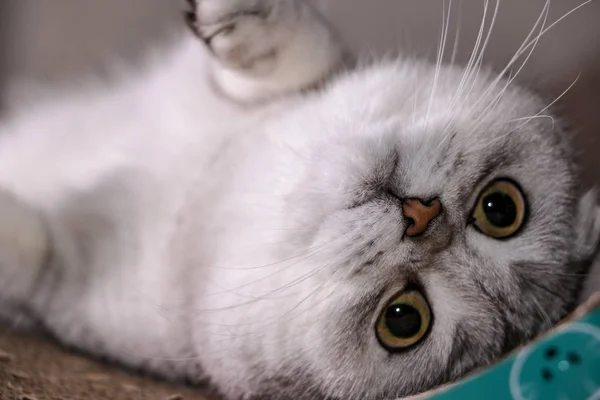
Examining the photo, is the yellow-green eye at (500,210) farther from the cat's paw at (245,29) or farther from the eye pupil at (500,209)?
the cat's paw at (245,29)

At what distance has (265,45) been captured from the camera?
133cm

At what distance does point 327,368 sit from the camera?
1094mm

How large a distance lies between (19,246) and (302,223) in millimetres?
666

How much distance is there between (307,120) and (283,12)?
248 millimetres

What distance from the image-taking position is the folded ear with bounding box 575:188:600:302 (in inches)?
50.2

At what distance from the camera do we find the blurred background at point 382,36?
165cm

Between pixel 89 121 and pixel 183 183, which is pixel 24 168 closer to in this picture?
pixel 89 121

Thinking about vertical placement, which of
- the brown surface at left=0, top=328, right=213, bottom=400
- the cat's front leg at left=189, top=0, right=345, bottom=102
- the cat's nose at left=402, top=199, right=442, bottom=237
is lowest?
Result: the brown surface at left=0, top=328, right=213, bottom=400

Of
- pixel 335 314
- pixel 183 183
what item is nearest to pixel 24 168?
pixel 183 183

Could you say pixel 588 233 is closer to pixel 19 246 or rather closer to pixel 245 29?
pixel 245 29

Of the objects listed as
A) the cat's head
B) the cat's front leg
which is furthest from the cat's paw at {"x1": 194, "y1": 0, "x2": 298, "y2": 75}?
the cat's head

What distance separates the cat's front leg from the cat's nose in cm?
52

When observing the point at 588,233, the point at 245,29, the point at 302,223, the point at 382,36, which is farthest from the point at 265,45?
the point at 588,233

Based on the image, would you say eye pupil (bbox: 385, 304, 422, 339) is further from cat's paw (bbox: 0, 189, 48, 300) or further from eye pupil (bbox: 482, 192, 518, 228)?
cat's paw (bbox: 0, 189, 48, 300)
